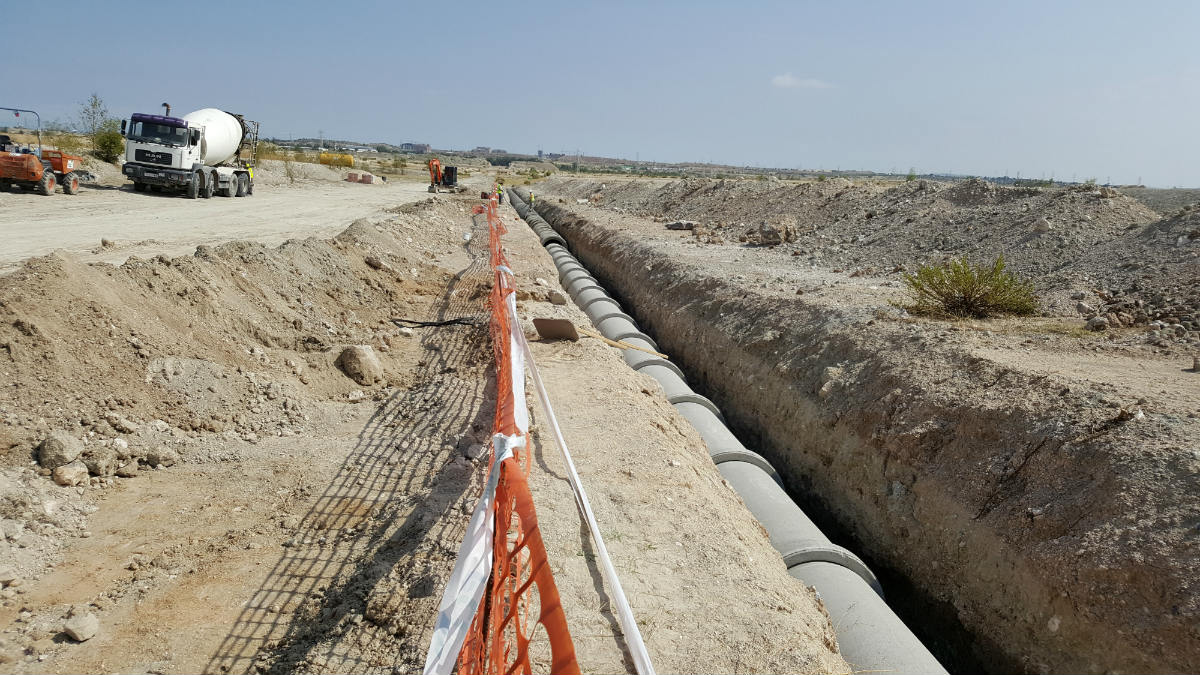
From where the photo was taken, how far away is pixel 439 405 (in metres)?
6.61

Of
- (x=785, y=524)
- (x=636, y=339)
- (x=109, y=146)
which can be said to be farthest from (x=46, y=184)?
(x=785, y=524)

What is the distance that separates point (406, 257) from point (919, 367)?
29.9ft

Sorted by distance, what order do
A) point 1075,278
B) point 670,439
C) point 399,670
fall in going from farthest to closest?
point 1075,278, point 670,439, point 399,670

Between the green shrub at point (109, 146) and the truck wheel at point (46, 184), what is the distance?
381 inches

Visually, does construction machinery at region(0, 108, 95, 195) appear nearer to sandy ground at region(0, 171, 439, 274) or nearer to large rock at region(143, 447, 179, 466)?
sandy ground at region(0, 171, 439, 274)

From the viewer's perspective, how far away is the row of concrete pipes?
4.16m

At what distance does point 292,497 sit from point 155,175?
1781 centimetres

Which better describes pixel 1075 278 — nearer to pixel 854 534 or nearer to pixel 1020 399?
pixel 1020 399

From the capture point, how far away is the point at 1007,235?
11.8 m

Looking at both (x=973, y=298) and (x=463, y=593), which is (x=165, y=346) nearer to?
(x=463, y=593)

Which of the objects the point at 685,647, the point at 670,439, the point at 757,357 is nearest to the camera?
the point at 685,647

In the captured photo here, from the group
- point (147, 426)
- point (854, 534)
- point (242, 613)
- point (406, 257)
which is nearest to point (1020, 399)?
point (854, 534)

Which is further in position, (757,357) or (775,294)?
(775,294)

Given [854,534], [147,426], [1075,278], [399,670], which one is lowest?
Result: [854,534]
